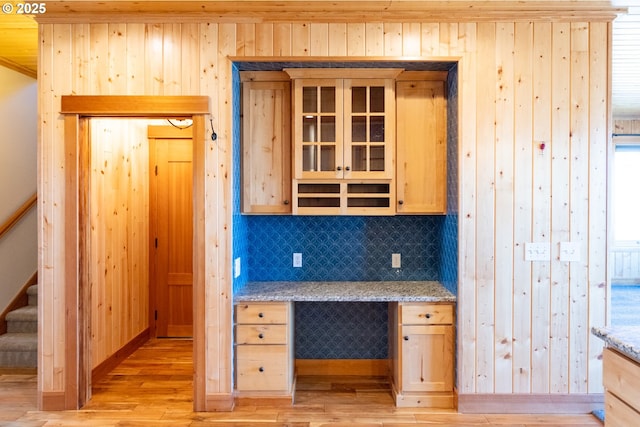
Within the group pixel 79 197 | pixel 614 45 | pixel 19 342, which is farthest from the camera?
A: pixel 614 45

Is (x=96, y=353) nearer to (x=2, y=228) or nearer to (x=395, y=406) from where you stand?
(x=2, y=228)

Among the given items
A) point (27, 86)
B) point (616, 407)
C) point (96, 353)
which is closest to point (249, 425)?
point (96, 353)

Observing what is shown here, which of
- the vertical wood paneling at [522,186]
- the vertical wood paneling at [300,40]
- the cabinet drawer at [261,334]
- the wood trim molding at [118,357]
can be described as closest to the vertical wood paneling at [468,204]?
the vertical wood paneling at [522,186]

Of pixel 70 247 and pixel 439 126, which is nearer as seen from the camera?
pixel 70 247

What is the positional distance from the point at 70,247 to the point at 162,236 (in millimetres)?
1715

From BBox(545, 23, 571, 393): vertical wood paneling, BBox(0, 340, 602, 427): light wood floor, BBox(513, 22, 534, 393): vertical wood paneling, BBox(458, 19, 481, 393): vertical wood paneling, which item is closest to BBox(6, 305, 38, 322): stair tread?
BBox(0, 340, 602, 427): light wood floor

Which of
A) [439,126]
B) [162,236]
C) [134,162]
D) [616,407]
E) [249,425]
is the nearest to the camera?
[616,407]

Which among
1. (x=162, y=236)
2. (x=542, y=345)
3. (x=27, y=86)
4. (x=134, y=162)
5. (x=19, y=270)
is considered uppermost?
(x=27, y=86)

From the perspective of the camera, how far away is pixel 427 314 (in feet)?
9.75

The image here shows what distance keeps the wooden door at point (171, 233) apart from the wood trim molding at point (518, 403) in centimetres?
299

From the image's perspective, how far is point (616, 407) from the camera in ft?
5.71

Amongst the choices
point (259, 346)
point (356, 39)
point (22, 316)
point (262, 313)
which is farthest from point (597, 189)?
point (22, 316)

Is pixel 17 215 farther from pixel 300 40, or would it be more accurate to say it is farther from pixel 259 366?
pixel 300 40

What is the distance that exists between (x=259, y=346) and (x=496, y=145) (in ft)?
7.11
